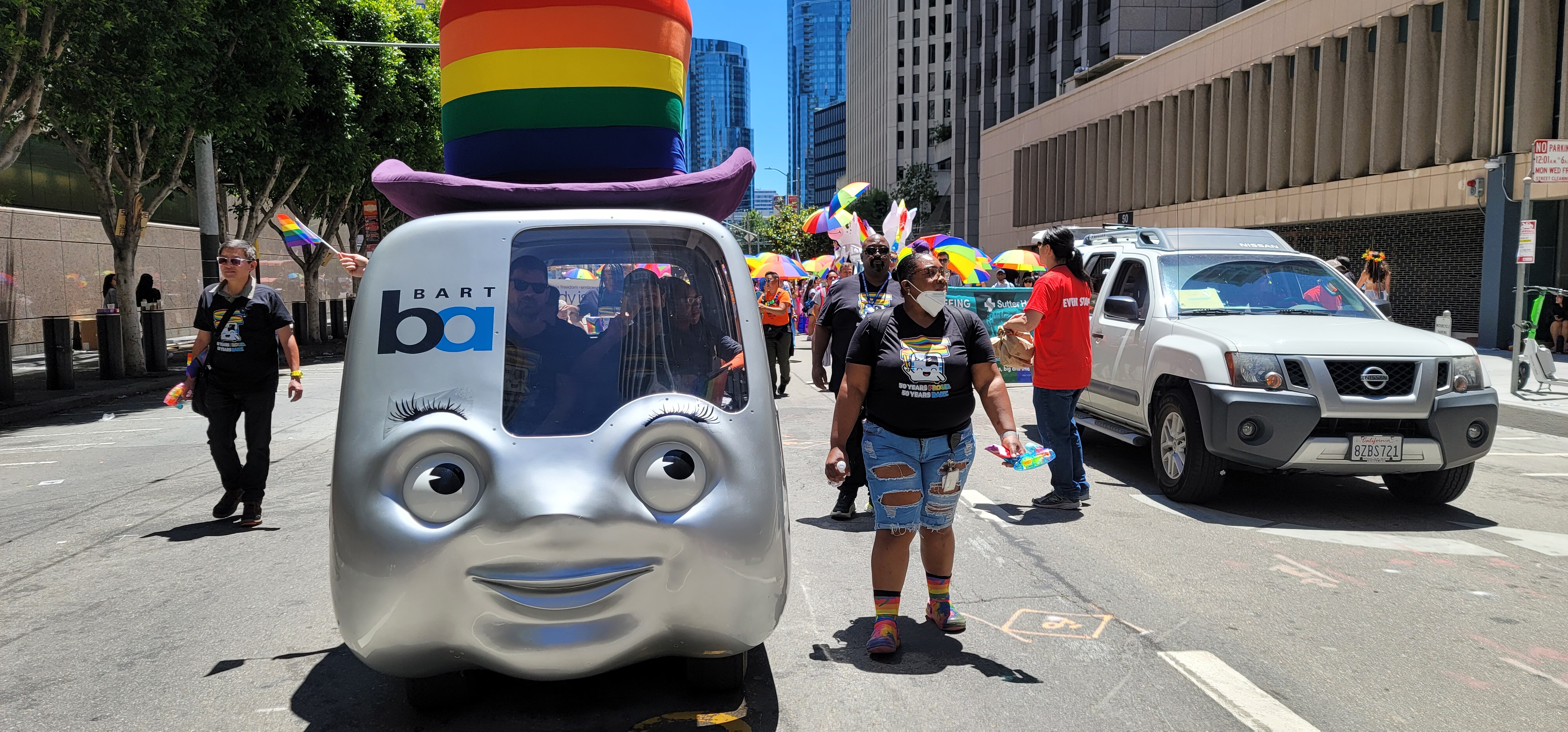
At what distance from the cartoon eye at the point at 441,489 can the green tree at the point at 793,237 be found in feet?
224

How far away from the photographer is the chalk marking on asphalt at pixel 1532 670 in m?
4.27

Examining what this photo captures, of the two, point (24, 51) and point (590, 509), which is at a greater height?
point (24, 51)

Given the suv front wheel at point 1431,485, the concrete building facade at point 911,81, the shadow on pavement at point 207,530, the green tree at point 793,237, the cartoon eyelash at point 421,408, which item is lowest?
the shadow on pavement at point 207,530

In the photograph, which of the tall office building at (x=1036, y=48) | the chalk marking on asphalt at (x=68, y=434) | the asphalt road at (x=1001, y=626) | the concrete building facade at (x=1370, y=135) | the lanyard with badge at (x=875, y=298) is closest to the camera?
the asphalt road at (x=1001, y=626)

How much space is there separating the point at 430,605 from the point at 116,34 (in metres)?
13.4

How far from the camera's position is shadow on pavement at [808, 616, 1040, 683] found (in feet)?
14.4

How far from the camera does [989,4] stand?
65.4 meters

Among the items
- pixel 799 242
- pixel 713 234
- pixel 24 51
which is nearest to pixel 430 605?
pixel 713 234

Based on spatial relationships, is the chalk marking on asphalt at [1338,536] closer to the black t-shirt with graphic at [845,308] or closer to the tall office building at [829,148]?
the black t-shirt with graphic at [845,308]

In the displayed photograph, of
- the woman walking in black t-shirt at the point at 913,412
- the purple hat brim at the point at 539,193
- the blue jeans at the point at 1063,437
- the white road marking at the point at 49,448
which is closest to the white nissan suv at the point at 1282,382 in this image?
the blue jeans at the point at 1063,437

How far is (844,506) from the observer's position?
277 inches

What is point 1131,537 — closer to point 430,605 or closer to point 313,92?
point 430,605

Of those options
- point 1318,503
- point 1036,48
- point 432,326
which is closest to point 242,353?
point 432,326

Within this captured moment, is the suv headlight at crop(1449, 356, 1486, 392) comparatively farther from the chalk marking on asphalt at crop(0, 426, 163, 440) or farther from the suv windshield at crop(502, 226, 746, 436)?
the chalk marking on asphalt at crop(0, 426, 163, 440)
